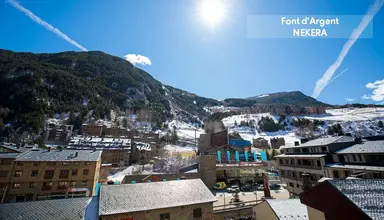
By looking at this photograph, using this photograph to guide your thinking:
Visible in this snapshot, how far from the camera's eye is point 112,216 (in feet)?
48.1

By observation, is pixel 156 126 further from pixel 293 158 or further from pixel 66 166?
pixel 293 158

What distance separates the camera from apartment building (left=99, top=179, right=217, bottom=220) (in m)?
15.2

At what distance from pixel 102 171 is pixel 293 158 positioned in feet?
154

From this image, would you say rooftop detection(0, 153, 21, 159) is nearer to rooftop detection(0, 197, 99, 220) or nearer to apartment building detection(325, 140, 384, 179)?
rooftop detection(0, 197, 99, 220)

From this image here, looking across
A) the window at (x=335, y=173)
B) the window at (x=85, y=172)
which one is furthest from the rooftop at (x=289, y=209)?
the window at (x=85, y=172)

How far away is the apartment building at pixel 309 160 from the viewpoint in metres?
28.0

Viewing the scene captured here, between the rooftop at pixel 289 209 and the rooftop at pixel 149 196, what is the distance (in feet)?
20.9

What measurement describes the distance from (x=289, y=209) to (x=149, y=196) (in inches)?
501

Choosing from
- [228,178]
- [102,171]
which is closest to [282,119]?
[228,178]

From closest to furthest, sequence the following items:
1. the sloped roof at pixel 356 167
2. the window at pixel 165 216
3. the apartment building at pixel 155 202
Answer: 1. the apartment building at pixel 155 202
2. the window at pixel 165 216
3. the sloped roof at pixel 356 167

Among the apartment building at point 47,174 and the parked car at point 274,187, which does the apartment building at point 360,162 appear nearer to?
the parked car at point 274,187

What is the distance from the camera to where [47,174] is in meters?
34.1

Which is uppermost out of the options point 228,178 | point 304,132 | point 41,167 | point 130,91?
point 130,91

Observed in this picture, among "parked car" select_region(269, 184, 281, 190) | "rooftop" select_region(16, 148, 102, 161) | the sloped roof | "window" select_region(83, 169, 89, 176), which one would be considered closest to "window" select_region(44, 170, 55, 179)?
"rooftop" select_region(16, 148, 102, 161)
